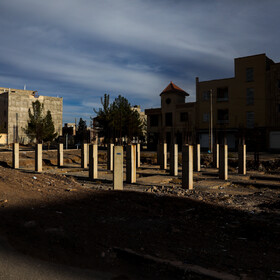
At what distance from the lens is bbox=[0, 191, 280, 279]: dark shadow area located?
367 centimetres

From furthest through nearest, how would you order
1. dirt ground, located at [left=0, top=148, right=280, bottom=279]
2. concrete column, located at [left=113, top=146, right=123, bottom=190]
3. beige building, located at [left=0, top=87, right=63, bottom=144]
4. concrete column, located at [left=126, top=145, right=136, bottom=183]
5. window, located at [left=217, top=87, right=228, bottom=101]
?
beige building, located at [left=0, top=87, right=63, bottom=144]
window, located at [left=217, top=87, right=228, bottom=101]
concrete column, located at [left=126, top=145, right=136, bottom=183]
concrete column, located at [left=113, top=146, right=123, bottom=190]
dirt ground, located at [left=0, top=148, right=280, bottom=279]

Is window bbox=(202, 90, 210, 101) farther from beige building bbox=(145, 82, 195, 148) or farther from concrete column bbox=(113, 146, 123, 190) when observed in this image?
concrete column bbox=(113, 146, 123, 190)

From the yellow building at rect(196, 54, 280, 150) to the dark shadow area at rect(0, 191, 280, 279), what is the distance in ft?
89.4

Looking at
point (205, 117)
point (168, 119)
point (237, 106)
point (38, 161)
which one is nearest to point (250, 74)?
→ point (237, 106)

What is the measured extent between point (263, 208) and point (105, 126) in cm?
3161

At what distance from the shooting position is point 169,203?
23.0ft

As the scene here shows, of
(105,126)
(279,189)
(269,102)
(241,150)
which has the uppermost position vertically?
(269,102)

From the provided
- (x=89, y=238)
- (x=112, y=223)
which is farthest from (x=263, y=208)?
(x=89, y=238)

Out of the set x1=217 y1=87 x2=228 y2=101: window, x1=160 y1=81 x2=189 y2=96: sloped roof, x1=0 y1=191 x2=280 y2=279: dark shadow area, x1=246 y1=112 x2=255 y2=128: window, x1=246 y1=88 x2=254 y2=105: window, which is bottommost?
x1=0 y1=191 x2=280 y2=279: dark shadow area

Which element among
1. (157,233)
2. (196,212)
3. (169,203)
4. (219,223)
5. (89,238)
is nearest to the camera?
(89,238)

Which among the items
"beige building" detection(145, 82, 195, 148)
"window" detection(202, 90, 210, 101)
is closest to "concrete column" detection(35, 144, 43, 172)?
"beige building" detection(145, 82, 195, 148)

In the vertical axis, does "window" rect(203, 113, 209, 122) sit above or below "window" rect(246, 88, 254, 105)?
below

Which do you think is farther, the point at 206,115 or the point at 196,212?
the point at 206,115

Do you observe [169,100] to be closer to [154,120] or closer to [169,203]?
[154,120]
